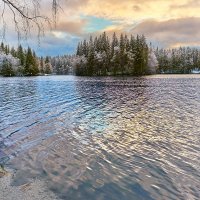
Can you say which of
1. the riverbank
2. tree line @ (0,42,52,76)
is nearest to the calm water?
A: the riverbank

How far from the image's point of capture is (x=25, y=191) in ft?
32.7

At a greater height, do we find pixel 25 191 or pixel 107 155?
pixel 25 191

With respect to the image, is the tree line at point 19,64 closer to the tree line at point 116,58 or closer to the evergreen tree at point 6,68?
the evergreen tree at point 6,68

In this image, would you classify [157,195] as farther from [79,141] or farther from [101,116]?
[101,116]

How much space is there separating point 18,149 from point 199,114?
722 inches

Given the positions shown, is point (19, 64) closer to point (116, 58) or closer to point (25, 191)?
point (116, 58)

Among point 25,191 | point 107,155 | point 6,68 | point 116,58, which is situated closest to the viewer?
point 25,191

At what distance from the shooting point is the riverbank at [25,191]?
944 centimetres

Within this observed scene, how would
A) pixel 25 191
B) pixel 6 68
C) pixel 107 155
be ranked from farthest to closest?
pixel 6 68, pixel 107 155, pixel 25 191

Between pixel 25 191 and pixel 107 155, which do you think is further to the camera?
pixel 107 155

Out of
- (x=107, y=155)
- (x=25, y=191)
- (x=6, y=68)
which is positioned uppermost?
(x=6, y=68)

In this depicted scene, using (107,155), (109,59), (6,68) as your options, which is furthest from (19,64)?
(107,155)

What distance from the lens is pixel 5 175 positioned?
37.8 feet

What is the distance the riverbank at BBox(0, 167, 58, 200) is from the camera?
944 centimetres
